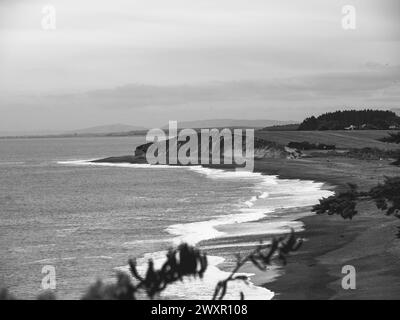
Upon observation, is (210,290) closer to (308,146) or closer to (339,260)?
(339,260)

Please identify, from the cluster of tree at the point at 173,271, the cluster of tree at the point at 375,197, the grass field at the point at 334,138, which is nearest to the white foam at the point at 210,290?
the cluster of tree at the point at 375,197

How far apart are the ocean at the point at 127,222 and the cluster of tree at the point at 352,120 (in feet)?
268

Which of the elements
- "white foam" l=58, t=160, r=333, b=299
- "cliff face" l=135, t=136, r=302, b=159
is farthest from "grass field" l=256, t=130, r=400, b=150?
"white foam" l=58, t=160, r=333, b=299

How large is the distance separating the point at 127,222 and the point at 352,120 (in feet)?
411

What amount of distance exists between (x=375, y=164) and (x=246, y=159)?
80.5 ft

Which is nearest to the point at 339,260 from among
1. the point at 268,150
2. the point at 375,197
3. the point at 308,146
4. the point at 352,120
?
the point at 375,197

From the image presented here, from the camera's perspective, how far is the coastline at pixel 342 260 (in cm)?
1795

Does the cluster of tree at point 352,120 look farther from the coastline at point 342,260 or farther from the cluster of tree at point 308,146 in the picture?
the coastline at point 342,260

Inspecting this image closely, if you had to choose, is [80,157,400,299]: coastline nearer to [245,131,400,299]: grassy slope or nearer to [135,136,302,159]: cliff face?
[245,131,400,299]: grassy slope

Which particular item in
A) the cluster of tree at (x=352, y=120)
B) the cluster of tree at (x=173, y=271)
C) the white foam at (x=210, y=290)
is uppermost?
the cluster of tree at (x=173, y=271)

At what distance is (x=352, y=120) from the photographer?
15675 cm

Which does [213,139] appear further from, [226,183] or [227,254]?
[227,254]

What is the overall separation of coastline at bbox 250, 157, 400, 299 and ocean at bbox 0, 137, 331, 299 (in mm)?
1058
